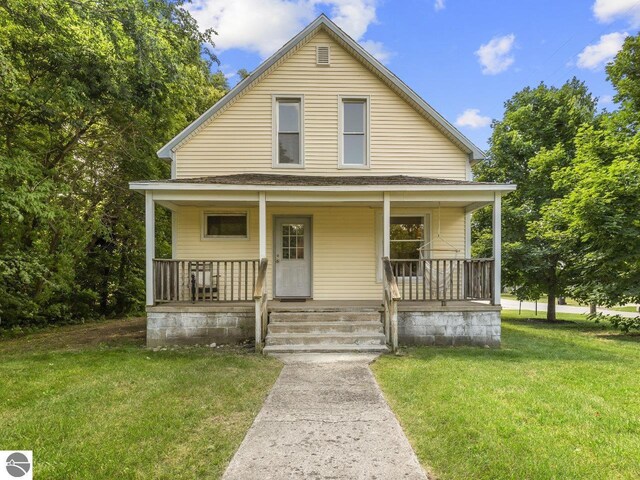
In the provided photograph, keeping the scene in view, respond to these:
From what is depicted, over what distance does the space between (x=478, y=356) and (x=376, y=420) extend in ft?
12.1

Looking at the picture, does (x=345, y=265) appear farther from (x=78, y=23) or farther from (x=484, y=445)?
(x=78, y=23)

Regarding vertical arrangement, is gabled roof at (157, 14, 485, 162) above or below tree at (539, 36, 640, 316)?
above

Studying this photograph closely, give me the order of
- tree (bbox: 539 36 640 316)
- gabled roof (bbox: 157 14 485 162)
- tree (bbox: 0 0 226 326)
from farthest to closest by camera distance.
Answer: tree (bbox: 539 36 640 316) < gabled roof (bbox: 157 14 485 162) < tree (bbox: 0 0 226 326)

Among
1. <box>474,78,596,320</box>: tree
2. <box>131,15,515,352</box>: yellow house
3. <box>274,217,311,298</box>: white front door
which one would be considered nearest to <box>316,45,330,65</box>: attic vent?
<box>131,15,515,352</box>: yellow house

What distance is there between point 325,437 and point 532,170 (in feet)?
53.0

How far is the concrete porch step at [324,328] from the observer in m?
7.45

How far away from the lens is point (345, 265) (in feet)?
31.6

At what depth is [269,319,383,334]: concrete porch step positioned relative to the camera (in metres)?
7.45

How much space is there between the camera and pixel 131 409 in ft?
13.7

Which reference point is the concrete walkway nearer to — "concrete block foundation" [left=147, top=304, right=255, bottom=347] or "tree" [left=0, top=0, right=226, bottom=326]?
"concrete block foundation" [left=147, top=304, right=255, bottom=347]

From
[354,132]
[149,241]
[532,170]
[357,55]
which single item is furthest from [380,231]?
[532,170]

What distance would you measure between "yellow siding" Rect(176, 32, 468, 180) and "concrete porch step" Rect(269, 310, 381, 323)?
3.75m

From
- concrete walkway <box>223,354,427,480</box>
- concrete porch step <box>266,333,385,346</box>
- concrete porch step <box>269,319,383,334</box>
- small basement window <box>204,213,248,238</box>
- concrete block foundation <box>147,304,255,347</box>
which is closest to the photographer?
concrete walkway <box>223,354,427,480</box>

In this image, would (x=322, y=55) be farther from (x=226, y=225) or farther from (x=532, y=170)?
(x=532, y=170)
